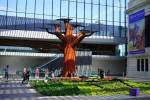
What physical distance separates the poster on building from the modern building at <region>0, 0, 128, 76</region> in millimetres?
7891

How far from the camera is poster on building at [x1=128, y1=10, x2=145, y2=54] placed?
1917 inches

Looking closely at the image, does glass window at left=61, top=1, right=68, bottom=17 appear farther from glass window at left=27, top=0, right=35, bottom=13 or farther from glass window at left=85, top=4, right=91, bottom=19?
glass window at left=27, top=0, right=35, bottom=13

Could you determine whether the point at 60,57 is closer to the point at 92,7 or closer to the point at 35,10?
the point at 35,10

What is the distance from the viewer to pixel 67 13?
64812 millimetres

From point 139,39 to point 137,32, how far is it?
147 cm

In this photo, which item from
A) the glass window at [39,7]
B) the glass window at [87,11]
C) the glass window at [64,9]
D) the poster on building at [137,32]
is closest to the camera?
the poster on building at [137,32]

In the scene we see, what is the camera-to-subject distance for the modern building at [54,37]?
55.4 m

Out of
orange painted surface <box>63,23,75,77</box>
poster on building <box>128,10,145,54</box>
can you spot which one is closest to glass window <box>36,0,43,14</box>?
poster on building <box>128,10,145,54</box>

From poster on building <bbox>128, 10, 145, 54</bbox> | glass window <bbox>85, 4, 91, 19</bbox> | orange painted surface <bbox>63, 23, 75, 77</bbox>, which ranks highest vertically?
glass window <bbox>85, 4, 91, 19</bbox>

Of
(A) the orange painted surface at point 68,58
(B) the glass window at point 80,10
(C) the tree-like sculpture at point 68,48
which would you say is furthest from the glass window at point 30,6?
(A) the orange painted surface at point 68,58

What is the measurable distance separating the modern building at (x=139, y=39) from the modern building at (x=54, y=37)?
23.7 feet

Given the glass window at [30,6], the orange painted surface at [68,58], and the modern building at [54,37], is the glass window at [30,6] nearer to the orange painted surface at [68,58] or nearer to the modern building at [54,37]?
the modern building at [54,37]

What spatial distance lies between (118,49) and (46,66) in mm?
19849

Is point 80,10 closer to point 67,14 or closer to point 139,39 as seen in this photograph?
point 67,14
